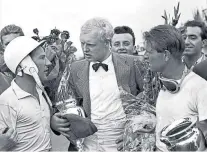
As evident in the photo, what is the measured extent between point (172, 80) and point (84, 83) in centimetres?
115

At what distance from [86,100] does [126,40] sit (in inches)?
79.5

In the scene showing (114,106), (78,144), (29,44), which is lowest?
(78,144)

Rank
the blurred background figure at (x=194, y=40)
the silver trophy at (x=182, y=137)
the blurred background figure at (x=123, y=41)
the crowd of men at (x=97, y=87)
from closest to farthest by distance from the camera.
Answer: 1. the silver trophy at (x=182, y=137)
2. the crowd of men at (x=97, y=87)
3. the blurred background figure at (x=194, y=40)
4. the blurred background figure at (x=123, y=41)

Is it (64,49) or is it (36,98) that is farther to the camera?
(64,49)

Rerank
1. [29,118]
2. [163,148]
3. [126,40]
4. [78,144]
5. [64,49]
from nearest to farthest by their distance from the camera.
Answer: [163,148]
[29,118]
[78,144]
[126,40]
[64,49]

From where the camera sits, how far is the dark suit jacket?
3639 millimetres

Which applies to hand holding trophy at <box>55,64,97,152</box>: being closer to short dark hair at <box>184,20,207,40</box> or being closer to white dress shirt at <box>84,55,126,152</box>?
white dress shirt at <box>84,55,126,152</box>

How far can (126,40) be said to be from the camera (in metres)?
5.43

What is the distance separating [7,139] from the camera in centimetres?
291

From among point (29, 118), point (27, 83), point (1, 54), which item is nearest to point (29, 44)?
point (27, 83)

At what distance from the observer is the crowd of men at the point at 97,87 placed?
273 cm

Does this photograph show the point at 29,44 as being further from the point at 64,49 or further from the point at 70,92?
the point at 64,49

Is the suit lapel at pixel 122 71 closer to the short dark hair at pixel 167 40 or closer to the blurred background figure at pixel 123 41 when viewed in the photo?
the short dark hair at pixel 167 40

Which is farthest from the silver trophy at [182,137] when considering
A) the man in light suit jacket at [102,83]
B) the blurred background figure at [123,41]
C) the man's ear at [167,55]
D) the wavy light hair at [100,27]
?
the blurred background figure at [123,41]
